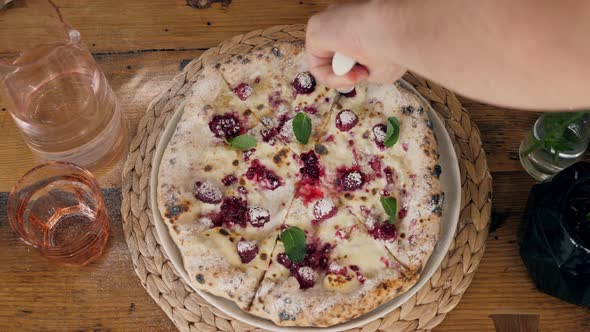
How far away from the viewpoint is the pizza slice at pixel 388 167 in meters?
2.19

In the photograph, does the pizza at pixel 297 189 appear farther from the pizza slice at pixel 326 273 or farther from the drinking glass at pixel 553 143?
the drinking glass at pixel 553 143

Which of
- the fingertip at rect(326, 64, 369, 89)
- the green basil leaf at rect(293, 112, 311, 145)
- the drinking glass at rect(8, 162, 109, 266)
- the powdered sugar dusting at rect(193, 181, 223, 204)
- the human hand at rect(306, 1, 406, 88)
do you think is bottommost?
the drinking glass at rect(8, 162, 109, 266)

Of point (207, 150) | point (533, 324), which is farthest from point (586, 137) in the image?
point (207, 150)

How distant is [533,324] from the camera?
2354 mm

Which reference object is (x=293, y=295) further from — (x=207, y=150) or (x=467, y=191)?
(x=467, y=191)

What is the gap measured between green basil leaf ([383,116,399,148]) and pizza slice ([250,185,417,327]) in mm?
279

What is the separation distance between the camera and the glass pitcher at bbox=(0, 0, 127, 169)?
8.09 feet

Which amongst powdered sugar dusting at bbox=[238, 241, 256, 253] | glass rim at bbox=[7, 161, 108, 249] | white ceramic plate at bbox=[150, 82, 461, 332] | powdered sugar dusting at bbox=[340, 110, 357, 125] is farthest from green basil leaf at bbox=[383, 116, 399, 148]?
glass rim at bbox=[7, 161, 108, 249]

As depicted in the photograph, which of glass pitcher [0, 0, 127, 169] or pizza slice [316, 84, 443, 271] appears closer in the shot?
pizza slice [316, 84, 443, 271]

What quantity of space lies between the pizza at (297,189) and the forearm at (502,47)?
83cm

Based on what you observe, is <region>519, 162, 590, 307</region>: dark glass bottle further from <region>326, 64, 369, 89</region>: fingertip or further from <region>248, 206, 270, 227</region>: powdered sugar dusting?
<region>248, 206, 270, 227</region>: powdered sugar dusting

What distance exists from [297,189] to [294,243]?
0.24 meters

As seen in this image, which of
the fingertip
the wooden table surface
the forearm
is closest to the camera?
the forearm

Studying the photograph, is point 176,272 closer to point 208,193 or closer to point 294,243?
point 208,193
